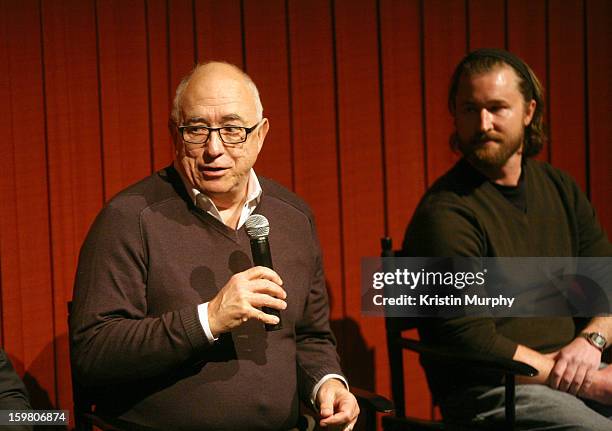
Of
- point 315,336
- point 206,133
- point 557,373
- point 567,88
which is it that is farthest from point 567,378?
point 567,88

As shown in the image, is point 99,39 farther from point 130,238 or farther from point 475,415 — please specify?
point 475,415

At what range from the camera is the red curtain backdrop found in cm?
264

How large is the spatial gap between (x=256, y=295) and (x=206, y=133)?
19.9 inches

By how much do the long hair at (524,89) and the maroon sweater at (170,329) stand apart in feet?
2.89

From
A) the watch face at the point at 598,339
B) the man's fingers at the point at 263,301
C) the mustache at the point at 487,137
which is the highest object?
the mustache at the point at 487,137

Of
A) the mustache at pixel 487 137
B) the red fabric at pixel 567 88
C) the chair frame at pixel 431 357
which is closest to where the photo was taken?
the chair frame at pixel 431 357

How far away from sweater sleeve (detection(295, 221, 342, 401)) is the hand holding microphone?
0.44m

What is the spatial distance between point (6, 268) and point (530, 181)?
5.70ft

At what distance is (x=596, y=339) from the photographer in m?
2.44

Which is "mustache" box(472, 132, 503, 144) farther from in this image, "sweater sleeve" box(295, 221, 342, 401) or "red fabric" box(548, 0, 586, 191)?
"red fabric" box(548, 0, 586, 191)

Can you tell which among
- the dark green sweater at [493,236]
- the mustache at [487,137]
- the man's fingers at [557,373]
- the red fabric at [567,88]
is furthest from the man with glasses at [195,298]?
the red fabric at [567,88]

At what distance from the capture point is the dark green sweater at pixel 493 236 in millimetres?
2400

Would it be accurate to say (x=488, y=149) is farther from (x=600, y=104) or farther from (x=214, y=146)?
(x=600, y=104)

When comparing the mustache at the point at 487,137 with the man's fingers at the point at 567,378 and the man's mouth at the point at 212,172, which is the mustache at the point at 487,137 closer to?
the man's fingers at the point at 567,378
